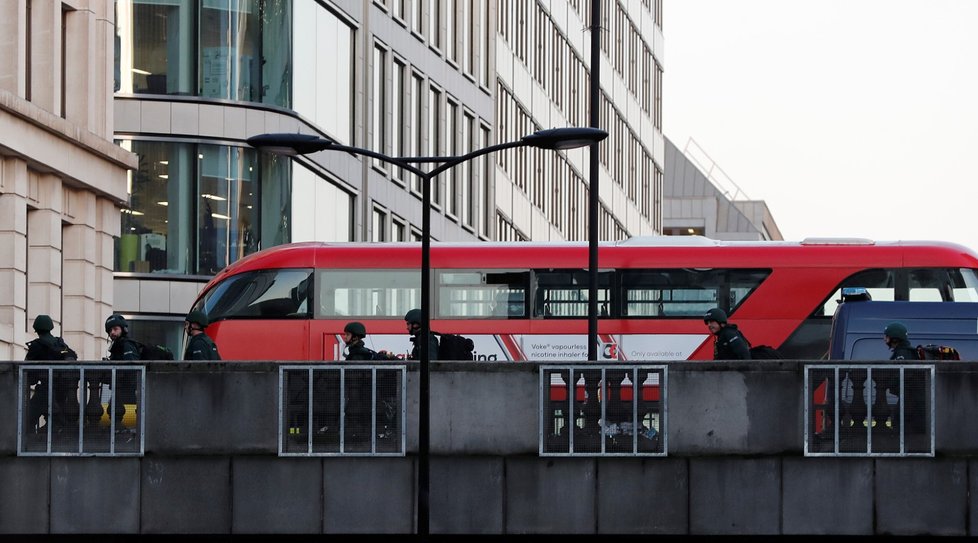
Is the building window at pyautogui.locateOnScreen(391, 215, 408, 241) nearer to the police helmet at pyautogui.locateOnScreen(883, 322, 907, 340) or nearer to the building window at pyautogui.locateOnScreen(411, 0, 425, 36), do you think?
the building window at pyautogui.locateOnScreen(411, 0, 425, 36)

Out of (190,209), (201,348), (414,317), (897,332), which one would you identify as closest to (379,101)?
(190,209)

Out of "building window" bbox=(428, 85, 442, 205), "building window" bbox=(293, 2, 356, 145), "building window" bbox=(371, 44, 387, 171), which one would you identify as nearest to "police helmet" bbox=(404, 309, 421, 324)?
"building window" bbox=(293, 2, 356, 145)

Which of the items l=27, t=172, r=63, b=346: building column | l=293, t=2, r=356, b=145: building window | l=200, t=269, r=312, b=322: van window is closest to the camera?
l=200, t=269, r=312, b=322: van window

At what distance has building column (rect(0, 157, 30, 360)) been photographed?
35.3 meters

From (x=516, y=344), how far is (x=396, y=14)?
22192 mm

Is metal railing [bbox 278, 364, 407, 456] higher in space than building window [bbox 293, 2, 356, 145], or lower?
lower

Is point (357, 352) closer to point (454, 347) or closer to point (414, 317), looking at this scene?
point (414, 317)

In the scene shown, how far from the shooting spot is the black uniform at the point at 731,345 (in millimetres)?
23391

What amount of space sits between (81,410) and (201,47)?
2043 centimetres

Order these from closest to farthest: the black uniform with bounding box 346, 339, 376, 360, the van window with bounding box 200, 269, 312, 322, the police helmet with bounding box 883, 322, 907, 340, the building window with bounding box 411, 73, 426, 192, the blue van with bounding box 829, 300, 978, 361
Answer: the police helmet with bounding box 883, 322, 907, 340 → the black uniform with bounding box 346, 339, 376, 360 → the blue van with bounding box 829, 300, 978, 361 → the van window with bounding box 200, 269, 312, 322 → the building window with bounding box 411, 73, 426, 192

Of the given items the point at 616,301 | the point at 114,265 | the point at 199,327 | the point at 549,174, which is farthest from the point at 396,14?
the point at 199,327

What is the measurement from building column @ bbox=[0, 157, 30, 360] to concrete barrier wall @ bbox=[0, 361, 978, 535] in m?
12.9

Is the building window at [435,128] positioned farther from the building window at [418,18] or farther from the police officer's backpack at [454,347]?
the police officer's backpack at [454,347]

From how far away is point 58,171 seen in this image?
122ft
